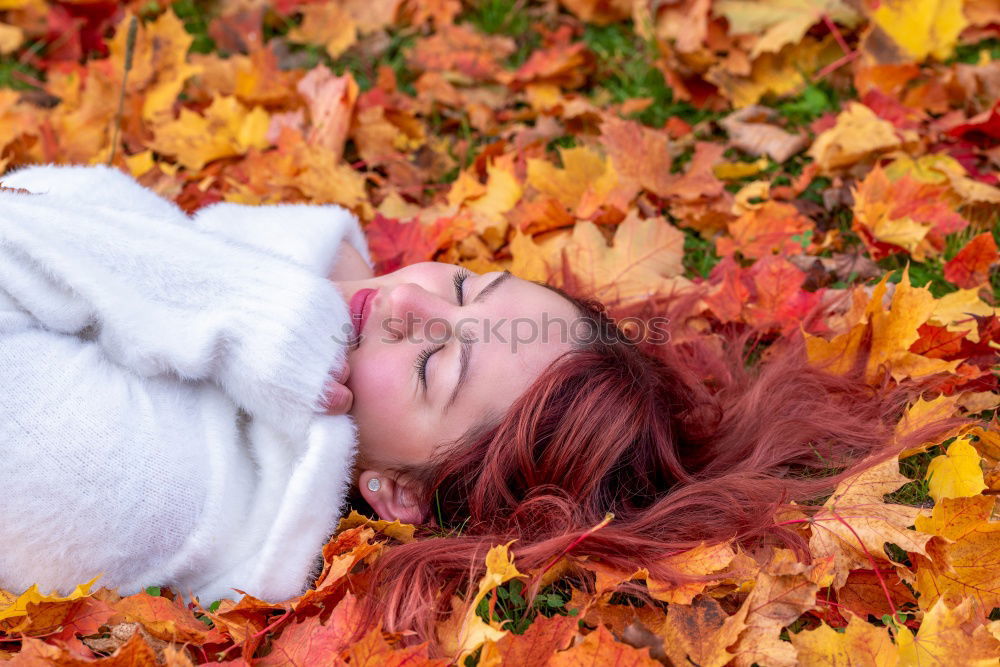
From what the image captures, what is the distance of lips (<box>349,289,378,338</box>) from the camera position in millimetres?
2010

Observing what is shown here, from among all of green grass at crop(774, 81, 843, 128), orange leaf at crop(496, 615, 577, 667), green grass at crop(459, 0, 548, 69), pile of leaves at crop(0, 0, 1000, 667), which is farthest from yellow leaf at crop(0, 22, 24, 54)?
orange leaf at crop(496, 615, 577, 667)

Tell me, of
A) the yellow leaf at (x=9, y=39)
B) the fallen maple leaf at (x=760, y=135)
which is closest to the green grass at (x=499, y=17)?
the fallen maple leaf at (x=760, y=135)

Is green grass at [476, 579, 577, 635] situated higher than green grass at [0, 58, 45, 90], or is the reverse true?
green grass at [0, 58, 45, 90]

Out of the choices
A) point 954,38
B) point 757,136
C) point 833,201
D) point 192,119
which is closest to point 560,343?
point 833,201

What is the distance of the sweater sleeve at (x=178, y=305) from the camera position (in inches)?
73.5

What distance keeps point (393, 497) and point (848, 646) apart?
3.15 feet

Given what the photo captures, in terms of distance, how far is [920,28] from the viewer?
315cm

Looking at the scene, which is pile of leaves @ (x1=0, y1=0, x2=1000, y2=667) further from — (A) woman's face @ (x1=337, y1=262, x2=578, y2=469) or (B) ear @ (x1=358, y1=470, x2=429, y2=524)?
(A) woman's face @ (x1=337, y1=262, x2=578, y2=469)

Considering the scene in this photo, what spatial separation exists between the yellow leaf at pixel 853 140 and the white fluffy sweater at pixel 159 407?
67.1 inches

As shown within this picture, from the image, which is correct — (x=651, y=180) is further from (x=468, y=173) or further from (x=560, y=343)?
(x=560, y=343)

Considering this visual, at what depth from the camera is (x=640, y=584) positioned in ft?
5.71

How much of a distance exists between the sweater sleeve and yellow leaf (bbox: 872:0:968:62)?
7.59 feet

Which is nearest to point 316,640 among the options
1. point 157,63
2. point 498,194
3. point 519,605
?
point 519,605

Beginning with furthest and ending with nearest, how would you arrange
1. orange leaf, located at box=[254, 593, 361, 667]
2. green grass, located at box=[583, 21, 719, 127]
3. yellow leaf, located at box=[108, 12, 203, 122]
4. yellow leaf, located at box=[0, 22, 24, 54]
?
yellow leaf, located at box=[0, 22, 24, 54] → green grass, located at box=[583, 21, 719, 127] → yellow leaf, located at box=[108, 12, 203, 122] → orange leaf, located at box=[254, 593, 361, 667]
